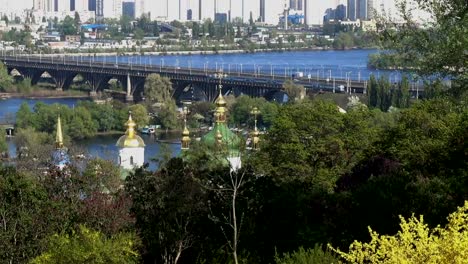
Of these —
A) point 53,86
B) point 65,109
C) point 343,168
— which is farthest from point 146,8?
point 343,168

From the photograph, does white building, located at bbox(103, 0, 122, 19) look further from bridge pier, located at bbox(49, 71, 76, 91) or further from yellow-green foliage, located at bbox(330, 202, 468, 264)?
yellow-green foliage, located at bbox(330, 202, 468, 264)

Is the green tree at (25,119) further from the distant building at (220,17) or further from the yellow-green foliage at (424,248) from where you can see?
the distant building at (220,17)

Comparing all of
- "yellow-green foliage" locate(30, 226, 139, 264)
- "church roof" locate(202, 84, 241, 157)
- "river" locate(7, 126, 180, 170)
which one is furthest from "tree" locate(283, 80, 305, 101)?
"yellow-green foliage" locate(30, 226, 139, 264)

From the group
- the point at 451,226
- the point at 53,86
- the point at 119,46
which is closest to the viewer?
the point at 451,226

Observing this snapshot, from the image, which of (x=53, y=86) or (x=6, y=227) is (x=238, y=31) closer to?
(x=53, y=86)

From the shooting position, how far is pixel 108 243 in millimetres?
4934

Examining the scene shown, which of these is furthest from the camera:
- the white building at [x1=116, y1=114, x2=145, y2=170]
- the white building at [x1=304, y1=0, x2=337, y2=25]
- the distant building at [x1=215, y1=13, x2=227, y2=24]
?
the white building at [x1=304, y1=0, x2=337, y2=25]

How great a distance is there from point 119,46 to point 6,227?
1518 inches

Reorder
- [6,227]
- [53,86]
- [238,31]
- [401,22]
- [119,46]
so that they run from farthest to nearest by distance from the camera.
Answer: [238,31] → [119,46] → [53,86] → [6,227] → [401,22]

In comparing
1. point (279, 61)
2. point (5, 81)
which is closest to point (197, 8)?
point (279, 61)

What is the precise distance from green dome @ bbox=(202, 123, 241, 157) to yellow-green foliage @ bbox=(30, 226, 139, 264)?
1.83 metres

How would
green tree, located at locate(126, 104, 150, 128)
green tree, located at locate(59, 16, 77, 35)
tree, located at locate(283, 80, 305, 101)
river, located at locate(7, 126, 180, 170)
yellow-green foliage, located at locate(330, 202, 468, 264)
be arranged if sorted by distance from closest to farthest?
yellow-green foliage, located at locate(330, 202, 468, 264) → river, located at locate(7, 126, 180, 170) → green tree, located at locate(126, 104, 150, 128) → tree, located at locate(283, 80, 305, 101) → green tree, located at locate(59, 16, 77, 35)

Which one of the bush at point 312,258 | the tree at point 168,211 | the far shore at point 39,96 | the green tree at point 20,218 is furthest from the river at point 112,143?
the bush at point 312,258

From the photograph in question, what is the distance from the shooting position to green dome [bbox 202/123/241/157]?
706 cm
